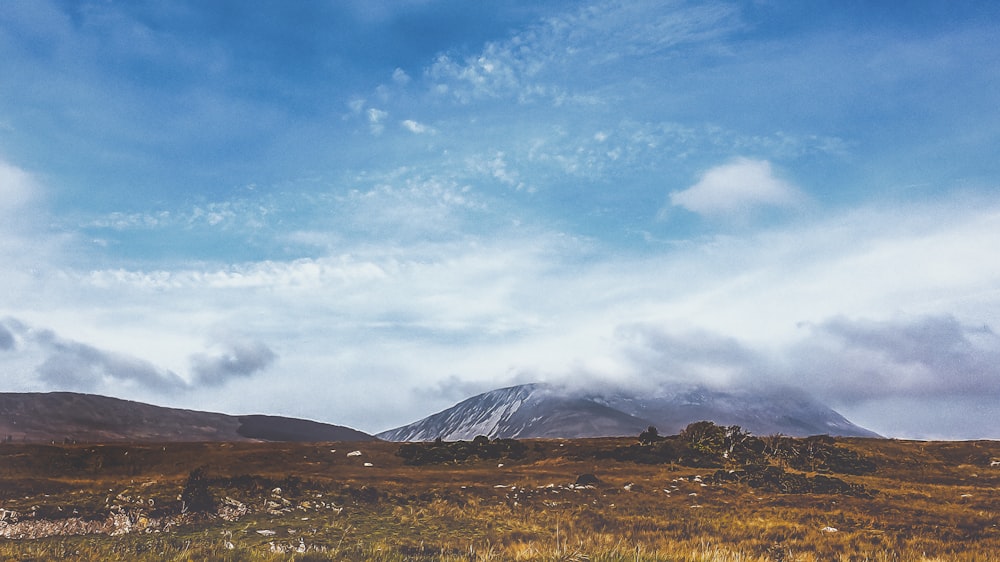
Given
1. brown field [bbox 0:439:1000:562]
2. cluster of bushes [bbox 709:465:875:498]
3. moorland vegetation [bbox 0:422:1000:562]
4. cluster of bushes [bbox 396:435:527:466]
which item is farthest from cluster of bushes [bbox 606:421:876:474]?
cluster of bushes [bbox 396:435:527:466]

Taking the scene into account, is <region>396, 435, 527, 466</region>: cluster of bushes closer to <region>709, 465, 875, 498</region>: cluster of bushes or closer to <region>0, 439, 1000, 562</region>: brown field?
<region>0, 439, 1000, 562</region>: brown field

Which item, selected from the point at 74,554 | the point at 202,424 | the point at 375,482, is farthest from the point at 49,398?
the point at 74,554

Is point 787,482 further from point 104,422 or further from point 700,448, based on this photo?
point 104,422

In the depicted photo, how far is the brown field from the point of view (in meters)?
17.5

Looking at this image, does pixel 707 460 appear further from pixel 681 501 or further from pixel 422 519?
pixel 422 519

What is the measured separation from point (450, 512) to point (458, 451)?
55.4ft

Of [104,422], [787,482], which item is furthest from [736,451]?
[104,422]

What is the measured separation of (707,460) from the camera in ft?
120

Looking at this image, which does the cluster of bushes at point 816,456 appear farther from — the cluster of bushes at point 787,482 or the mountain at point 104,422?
the mountain at point 104,422

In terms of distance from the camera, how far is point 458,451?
3966cm

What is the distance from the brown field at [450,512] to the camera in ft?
57.3

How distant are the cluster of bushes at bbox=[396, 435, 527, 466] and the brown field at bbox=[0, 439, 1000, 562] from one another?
1.48 metres

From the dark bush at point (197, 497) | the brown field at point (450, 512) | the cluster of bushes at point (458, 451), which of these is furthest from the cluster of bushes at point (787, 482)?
the dark bush at point (197, 497)

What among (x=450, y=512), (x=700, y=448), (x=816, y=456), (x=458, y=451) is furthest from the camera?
(x=458, y=451)
